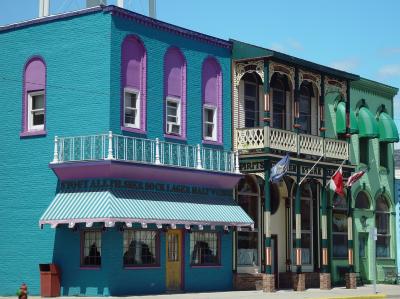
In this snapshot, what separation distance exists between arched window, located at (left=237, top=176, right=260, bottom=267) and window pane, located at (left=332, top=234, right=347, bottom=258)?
5.78 m

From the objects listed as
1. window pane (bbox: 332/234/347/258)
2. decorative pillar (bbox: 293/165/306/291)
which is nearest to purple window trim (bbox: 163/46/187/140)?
decorative pillar (bbox: 293/165/306/291)

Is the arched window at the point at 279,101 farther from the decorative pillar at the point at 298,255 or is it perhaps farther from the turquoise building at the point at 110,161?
the turquoise building at the point at 110,161

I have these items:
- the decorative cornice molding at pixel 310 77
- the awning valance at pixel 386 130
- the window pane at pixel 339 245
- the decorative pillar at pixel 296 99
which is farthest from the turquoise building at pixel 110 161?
the awning valance at pixel 386 130

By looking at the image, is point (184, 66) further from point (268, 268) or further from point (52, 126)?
point (268, 268)

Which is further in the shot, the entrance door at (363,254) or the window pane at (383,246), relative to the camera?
the window pane at (383,246)

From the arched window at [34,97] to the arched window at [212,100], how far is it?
21.7ft

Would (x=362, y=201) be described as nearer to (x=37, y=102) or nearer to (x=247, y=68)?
(x=247, y=68)

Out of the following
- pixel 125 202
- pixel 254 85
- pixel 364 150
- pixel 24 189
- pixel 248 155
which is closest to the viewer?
pixel 125 202

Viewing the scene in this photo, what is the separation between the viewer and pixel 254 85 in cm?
3978

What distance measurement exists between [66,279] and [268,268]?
321 inches

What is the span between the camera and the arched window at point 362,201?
46.4 metres

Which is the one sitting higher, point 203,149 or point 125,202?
point 203,149

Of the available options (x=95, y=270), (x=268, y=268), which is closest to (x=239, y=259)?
(x=268, y=268)

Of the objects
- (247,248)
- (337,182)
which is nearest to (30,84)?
(247,248)
